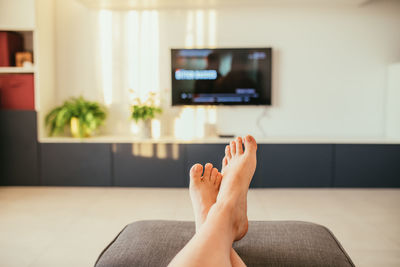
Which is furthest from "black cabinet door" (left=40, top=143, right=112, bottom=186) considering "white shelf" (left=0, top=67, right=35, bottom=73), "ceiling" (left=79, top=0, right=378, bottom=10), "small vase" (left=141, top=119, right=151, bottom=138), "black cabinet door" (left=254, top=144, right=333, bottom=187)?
"black cabinet door" (left=254, top=144, right=333, bottom=187)

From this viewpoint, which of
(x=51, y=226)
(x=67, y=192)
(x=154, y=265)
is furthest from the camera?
(x=67, y=192)

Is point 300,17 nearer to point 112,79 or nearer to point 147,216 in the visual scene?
point 112,79

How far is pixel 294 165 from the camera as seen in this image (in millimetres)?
3391

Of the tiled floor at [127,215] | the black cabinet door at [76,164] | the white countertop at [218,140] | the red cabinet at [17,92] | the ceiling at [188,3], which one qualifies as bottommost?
the tiled floor at [127,215]

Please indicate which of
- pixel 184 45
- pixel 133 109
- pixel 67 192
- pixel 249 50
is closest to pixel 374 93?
pixel 249 50

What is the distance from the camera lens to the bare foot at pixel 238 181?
3.98 ft

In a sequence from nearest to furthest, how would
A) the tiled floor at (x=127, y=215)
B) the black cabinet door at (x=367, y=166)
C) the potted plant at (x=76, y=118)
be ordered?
the tiled floor at (x=127, y=215), the black cabinet door at (x=367, y=166), the potted plant at (x=76, y=118)

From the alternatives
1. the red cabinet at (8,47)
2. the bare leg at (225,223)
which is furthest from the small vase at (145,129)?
the bare leg at (225,223)

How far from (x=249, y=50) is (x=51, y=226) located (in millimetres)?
2420

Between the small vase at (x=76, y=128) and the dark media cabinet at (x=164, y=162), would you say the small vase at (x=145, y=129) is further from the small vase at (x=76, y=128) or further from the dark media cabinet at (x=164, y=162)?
the small vase at (x=76, y=128)

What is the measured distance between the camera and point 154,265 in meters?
1.17

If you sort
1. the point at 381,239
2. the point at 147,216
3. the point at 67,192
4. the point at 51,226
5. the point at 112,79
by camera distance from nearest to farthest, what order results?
the point at 381,239
the point at 51,226
the point at 147,216
the point at 67,192
the point at 112,79

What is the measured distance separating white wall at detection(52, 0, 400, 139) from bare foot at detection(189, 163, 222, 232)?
226cm

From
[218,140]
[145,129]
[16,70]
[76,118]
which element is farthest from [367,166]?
[16,70]
